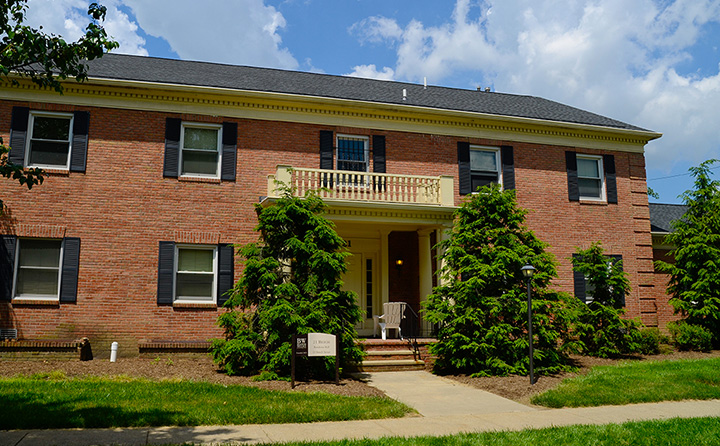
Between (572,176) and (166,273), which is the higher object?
(572,176)

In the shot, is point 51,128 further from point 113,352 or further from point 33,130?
point 113,352

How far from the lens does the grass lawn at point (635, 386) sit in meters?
9.95

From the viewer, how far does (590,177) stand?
18453 millimetres

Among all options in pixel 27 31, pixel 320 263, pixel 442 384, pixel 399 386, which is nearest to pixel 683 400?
pixel 442 384

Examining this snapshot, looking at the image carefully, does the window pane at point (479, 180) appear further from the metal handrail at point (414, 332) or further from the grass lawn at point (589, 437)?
the grass lawn at point (589, 437)

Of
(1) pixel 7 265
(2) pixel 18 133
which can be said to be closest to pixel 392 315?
(1) pixel 7 265

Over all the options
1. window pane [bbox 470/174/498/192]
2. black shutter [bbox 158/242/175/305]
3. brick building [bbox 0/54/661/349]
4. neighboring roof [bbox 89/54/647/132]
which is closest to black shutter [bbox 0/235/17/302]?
brick building [bbox 0/54/661/349]

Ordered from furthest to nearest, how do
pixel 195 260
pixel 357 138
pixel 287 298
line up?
pixel 357 138 → pixel 195 260 → pixel 287 298

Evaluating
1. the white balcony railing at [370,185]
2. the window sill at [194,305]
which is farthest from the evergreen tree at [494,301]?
the window sill at [194,305]

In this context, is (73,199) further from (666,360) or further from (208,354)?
(666,360)

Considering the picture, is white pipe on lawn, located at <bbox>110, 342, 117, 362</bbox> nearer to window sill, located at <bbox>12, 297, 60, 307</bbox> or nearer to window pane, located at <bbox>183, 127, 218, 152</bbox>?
window sill, located at <bbox>12, 297, 60, 307</bbox>

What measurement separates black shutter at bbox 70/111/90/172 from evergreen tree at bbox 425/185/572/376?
376 inches

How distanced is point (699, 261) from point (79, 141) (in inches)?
709

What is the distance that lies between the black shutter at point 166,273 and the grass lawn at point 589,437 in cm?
904
